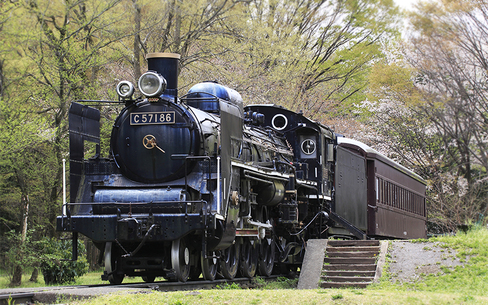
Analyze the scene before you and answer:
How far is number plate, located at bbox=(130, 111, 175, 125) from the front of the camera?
30.3ft

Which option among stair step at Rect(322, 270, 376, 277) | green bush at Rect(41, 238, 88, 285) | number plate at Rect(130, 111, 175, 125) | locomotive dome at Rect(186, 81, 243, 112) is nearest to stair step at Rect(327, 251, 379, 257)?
stair step at Rect(322, 270, 376, 277)

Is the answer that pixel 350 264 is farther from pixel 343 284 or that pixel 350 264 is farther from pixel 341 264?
pixel 343 284

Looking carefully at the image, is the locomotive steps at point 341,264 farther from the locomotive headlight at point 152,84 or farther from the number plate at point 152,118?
the locomotive headlight at point 152,84

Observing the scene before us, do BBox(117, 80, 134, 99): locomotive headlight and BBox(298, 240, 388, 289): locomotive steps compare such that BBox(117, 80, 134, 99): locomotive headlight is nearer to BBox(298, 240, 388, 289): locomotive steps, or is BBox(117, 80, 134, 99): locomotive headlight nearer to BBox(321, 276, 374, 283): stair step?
BBox(298, 240, 388, 289): locomotive steps

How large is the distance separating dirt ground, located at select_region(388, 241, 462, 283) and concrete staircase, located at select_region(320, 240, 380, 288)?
37 cm

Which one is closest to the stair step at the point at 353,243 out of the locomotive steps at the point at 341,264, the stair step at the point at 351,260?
the locomotive steps at the point at 341,264

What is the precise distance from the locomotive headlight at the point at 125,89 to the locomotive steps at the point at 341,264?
469cm

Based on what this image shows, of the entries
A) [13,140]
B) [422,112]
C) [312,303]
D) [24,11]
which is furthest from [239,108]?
[422,112]

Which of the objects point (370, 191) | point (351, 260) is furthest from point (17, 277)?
point (370, 191)

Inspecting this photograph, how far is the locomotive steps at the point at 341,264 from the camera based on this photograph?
32.9 ft

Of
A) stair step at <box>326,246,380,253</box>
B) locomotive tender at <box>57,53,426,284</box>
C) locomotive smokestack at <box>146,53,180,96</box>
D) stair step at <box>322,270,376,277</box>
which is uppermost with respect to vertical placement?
locomotive smokestack at <box>146,53,180,96</box>

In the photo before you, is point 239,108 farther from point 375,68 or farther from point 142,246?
point 375,68

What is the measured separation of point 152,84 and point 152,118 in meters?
0.57

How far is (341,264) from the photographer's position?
10.7m
